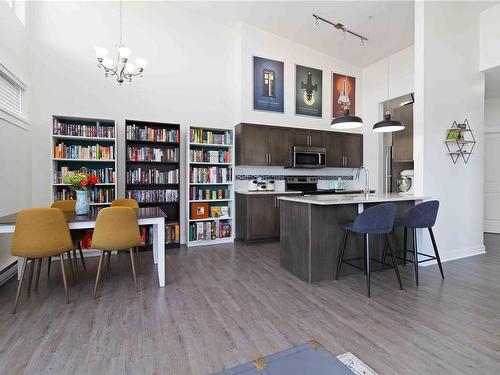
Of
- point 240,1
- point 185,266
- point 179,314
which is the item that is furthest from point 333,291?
point 240,1

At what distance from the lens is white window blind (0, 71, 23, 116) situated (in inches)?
126

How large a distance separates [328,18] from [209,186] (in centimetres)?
382

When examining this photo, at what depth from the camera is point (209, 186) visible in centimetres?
500

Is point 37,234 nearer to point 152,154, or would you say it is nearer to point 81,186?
point 81,186

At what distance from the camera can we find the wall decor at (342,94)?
6.06 meters

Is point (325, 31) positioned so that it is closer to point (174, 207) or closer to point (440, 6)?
point (440, 6)

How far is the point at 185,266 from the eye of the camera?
352 cm

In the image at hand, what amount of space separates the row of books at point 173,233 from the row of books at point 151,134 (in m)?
Result: 1.50

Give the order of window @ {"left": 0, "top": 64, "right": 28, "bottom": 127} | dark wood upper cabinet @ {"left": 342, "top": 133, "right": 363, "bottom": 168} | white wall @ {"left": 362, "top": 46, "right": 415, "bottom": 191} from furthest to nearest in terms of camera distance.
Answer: dark wood upper cabinet @ {"left": 342, "top": 133, "right": 363, "bottom": 168} < white wall @ {"left": 362, "top": 46, "right": 415, "bottom": 191} < window @ {"left": 0, "top": 64, "right": 28, "bottom": 127}

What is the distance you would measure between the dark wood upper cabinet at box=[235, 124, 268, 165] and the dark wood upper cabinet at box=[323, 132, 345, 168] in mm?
1587

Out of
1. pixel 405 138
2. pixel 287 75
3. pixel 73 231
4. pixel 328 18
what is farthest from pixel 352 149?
pixel 73 231

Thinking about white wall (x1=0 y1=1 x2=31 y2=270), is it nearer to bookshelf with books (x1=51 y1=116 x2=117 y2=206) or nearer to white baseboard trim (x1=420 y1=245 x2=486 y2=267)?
bookshelf with books (x1=51 y1=116 x2=117 y2=206)

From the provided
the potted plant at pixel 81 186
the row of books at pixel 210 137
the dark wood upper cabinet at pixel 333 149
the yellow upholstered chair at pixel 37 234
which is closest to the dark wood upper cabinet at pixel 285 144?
the dark wood upper cabinet at pixel 333 149

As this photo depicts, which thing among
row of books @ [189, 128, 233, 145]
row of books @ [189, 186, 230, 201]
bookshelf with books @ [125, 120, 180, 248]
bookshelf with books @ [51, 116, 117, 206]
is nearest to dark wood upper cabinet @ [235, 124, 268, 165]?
row of books @ [189, 128, 233, 145]
